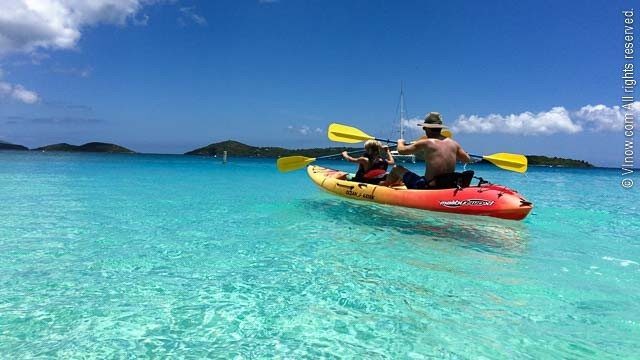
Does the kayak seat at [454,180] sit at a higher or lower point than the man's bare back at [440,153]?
lower

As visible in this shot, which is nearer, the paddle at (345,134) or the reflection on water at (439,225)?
the reflection on water at (439,225)

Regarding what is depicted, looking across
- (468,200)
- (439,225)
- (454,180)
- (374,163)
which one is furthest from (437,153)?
(374,163)

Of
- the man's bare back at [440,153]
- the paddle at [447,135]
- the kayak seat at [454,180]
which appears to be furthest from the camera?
the paddle at [447,135]

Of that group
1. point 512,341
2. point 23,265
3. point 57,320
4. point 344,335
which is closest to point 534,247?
point 512,341

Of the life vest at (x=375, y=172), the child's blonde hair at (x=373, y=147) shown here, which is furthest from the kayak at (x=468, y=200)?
the child's blonde hair at (x=373, y=147)

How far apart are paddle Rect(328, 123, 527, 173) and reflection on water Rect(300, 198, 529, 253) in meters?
2.40

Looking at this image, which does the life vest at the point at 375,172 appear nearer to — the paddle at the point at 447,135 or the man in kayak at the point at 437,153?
the paddle at the point at 447,135

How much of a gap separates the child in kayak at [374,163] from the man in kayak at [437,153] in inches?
77.5

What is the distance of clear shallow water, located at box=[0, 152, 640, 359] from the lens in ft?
Result: 10.5

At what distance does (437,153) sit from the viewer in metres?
9.04

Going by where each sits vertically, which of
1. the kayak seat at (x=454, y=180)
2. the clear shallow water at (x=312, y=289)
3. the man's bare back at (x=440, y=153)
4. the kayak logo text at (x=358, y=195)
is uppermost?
the man's bare back at (x=440, y=153)

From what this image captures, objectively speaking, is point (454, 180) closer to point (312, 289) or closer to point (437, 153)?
point (437, 153)

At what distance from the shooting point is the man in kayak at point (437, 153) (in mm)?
8945

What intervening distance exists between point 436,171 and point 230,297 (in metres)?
6.50
